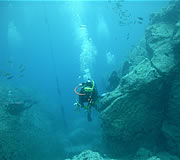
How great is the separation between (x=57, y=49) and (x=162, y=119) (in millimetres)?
104143

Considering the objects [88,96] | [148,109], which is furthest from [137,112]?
[88,96]

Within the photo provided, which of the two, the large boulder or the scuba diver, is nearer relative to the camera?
the large boulder

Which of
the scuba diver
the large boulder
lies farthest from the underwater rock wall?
the scuba diver

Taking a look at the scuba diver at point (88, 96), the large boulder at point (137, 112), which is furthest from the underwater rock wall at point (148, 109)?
the scuba diver at point (88, 96)

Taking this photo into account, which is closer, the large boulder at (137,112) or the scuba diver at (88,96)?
the large boulder at (137,112)

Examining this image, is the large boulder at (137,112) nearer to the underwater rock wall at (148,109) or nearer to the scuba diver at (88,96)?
the underwater rock wall at (148,109)

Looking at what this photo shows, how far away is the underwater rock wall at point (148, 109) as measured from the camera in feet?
17.4

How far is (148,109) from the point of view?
5.65 metres

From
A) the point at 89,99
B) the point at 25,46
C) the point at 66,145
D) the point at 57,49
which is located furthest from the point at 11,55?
the point at 89,99

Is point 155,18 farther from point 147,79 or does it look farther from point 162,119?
point 162,119

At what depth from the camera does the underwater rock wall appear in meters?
5.29

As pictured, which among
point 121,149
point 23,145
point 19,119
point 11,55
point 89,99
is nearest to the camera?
point 89,99

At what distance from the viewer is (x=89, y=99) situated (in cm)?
572

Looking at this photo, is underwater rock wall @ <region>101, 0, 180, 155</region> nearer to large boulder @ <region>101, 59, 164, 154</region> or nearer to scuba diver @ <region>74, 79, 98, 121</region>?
large boulder @ <region>101, 59, 164, 154</region>
